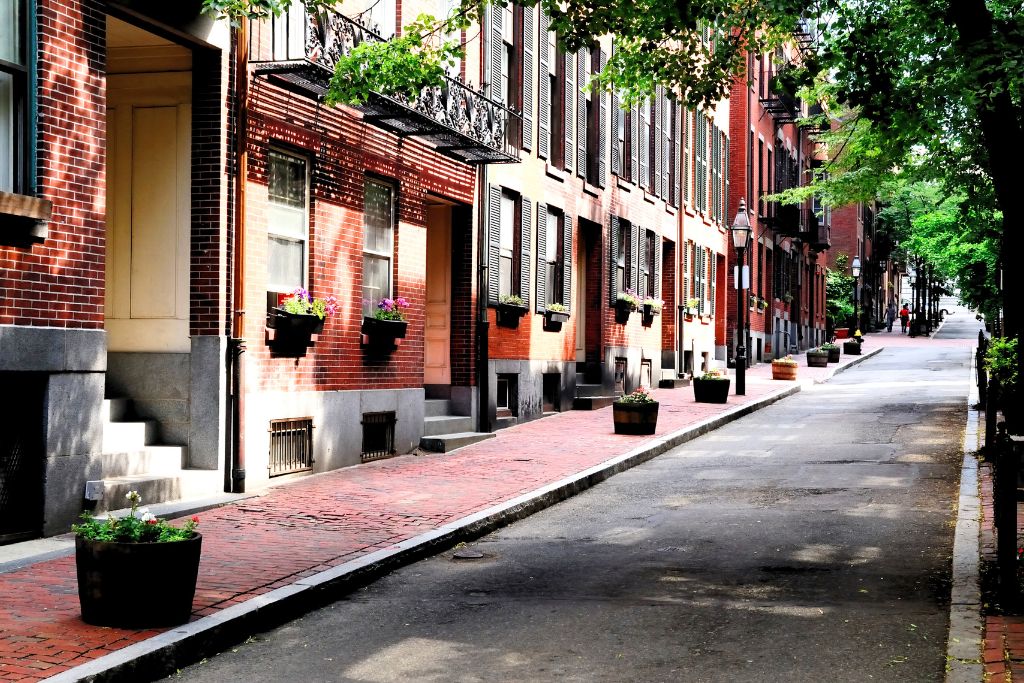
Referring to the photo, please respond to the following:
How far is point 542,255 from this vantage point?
22.1 metres

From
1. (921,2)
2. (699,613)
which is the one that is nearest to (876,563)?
(699,613)

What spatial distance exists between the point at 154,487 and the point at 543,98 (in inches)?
531

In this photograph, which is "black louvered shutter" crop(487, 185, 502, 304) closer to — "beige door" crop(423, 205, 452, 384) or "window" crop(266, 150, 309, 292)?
"beige door" crop(423, 205, 452, 384)

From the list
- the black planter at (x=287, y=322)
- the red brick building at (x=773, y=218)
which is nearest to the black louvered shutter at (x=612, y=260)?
the red brick building at (x=773, y=218)

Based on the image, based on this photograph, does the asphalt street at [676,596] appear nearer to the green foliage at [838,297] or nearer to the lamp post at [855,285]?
the lamp post at [855,285]

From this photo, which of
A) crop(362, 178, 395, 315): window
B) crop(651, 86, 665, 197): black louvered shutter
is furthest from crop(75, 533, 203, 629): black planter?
crop(651, 86, 665, 197): black louvered shutter

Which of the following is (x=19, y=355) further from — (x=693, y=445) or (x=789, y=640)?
(x=693, y=445)

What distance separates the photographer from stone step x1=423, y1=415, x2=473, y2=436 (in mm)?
17375

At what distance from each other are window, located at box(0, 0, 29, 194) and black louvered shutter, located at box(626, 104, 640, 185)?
64.0 feet

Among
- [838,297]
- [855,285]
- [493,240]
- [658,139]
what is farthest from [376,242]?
[838,297]

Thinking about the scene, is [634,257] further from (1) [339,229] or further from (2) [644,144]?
(1) [339,229]

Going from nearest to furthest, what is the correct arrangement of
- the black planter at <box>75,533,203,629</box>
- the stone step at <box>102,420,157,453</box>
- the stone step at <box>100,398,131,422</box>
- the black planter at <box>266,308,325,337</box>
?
the black planter at <box>75,533,203,629</box> → the stone step at <box>102,420,157,453</box> → the stone step at <box>100,398,131,422</box> → the black planter at <box>266,308,325,337</box>

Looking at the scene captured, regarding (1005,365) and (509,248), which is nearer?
(1005,365)

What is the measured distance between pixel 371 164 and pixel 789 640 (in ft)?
32.8
